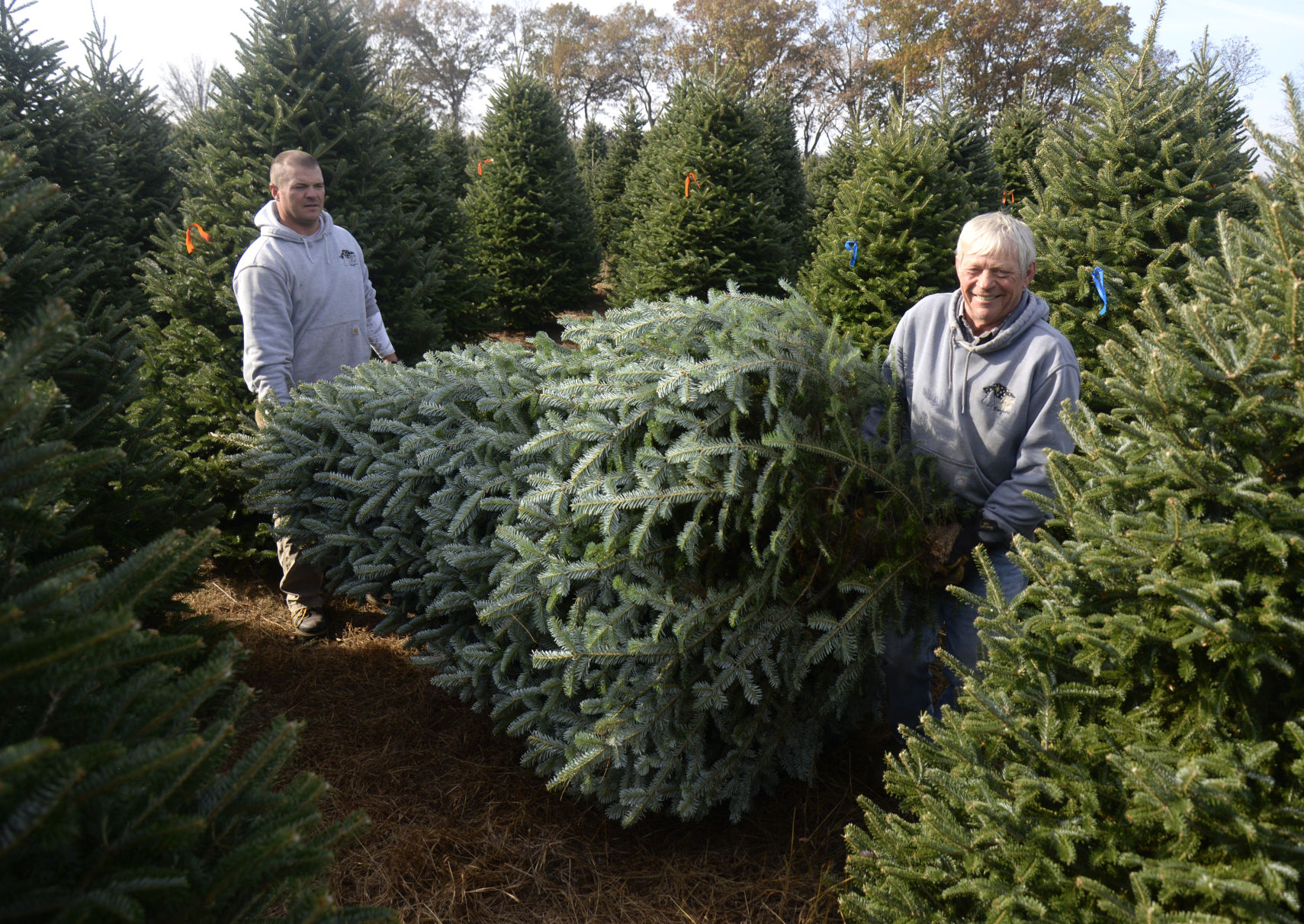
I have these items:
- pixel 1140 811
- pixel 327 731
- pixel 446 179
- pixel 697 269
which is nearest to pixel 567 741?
pixel 327 731

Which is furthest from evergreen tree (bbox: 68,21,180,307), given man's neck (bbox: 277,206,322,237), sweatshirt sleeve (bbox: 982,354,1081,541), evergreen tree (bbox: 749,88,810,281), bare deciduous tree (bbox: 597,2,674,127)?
bare deciduous tree (bbox: 597,2,674,127)

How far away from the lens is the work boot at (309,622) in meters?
4.39

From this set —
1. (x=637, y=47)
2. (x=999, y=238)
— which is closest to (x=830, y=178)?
(x=999, y=238)

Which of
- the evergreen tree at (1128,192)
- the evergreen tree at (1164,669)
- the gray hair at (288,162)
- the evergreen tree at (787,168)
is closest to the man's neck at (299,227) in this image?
the gray hair at (288,162)

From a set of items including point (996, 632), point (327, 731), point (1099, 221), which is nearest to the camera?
point (996, 632)

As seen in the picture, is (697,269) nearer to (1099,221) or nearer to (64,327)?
(1099,221)

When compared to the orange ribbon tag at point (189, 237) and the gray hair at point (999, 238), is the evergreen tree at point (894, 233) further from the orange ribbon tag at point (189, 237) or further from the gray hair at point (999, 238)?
the orange ribbon tag at point (189, 237)

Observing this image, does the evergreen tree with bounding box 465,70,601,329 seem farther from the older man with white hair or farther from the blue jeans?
the blue jeans

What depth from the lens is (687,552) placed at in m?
2.58

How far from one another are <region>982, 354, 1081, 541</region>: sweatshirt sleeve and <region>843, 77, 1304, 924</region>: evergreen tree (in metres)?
0.99

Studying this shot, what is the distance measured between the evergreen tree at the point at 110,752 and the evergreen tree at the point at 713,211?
311 inches

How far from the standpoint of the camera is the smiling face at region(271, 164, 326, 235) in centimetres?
408

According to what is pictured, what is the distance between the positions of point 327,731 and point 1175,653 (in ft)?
10.9

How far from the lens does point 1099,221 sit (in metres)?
4.69
